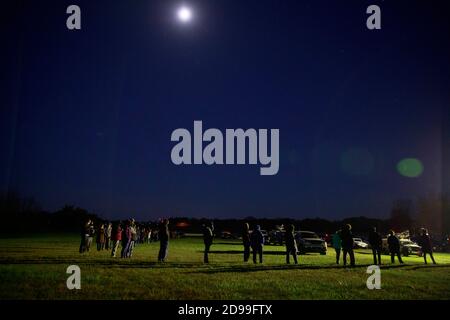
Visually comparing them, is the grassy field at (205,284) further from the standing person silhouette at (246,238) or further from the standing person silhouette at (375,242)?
the standing person silhouette at (246,238)

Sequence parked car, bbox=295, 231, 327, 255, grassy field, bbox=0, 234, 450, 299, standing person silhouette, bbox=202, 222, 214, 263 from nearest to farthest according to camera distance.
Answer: grassy field, bbox=0, 234, 450, 299, standing person silhouette, bbox=202, 222, 214, 263, parked car, bbox=295, 231, 327, 255

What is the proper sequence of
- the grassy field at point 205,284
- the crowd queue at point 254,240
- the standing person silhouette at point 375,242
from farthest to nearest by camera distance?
the standing person silhouette at point 375,242 → the crowd queue at point 254,240 → the grassy field at point 205,284

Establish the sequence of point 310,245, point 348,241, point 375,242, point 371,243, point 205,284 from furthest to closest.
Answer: point 310,245, point 371,243, point 375,242, point 348,241, point 205,284

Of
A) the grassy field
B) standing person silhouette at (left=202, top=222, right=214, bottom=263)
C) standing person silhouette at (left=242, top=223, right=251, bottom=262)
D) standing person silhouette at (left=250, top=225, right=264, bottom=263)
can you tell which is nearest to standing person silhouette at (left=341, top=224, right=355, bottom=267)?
the grassy field

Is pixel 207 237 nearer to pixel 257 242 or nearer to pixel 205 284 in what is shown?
pixel 257 242

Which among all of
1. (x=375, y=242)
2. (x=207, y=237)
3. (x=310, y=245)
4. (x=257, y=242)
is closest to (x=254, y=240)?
(x=257, y=242)

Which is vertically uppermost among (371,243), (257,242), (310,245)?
(257,242)

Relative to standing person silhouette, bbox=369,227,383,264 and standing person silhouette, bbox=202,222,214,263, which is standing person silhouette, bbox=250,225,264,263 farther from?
standing person silhouette, bbox=369,227,383,264

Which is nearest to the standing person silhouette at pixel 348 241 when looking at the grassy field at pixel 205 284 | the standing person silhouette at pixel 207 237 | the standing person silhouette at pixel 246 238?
the grassy field at pixel 205 284
